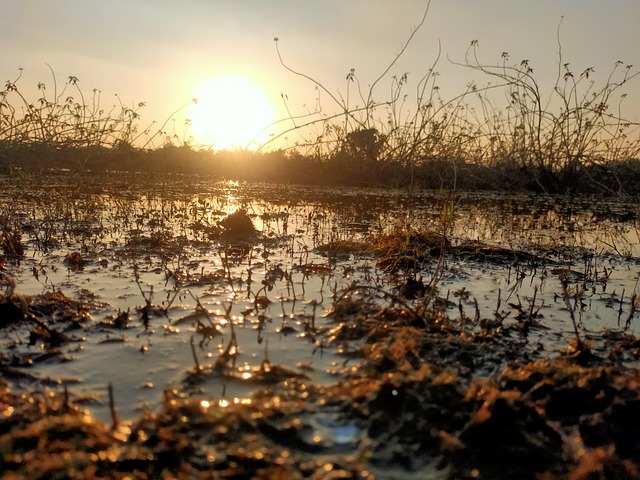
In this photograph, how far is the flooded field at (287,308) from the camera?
73.6 inches

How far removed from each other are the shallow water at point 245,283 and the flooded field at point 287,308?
0.01 meters

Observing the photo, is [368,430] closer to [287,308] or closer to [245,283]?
[287,308]

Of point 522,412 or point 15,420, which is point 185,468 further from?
point 522,412

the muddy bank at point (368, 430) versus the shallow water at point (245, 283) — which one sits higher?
the shallow water at point (245, 283)

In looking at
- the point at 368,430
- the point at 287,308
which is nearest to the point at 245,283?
the point at 287,308

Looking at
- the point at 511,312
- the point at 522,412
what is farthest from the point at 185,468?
the point at 511,312

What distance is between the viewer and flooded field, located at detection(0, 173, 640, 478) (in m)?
1.87

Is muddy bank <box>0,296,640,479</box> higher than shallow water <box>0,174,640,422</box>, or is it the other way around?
shallow water <box>0,174,640,422</box>

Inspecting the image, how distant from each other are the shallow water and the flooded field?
1 centimetres

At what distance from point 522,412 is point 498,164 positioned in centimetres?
1201

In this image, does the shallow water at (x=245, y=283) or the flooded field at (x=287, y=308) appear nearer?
the flooded field at (x=287, y=308)

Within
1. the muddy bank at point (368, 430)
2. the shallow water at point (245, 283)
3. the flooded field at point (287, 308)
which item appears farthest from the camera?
the shallow water at point (245, 283)

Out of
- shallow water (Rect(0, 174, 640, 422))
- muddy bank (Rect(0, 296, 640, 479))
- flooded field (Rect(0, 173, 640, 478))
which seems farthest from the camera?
shallow water (Rect(0, 174, 640, 422))

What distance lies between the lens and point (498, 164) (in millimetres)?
12844
